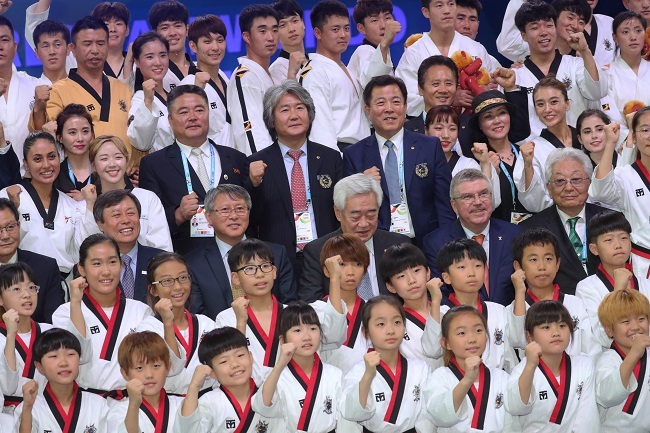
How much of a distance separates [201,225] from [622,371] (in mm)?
2750

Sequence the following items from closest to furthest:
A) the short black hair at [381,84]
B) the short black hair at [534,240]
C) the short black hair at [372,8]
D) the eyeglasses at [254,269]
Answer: the eyeglasses at [254,269] → the short black hair at [534,240] → the short black hair at [381,84] → the short black hair at [372,8]

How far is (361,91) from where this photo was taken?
29.4ft

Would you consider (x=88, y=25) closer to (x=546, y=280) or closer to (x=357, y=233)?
(x=357, y=233)

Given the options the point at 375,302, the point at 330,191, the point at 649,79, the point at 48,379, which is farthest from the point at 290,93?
the point at 649,79

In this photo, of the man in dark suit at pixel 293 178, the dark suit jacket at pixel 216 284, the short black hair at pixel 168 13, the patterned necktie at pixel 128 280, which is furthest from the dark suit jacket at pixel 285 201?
the short black hair at pixel 168 13

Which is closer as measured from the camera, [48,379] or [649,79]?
[48,379]

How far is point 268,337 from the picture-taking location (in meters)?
6.82

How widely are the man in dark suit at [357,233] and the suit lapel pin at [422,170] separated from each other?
1.42 ft

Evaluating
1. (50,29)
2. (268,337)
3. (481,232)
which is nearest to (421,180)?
(481,232)

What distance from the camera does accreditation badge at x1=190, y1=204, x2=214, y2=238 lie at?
25.0 feet

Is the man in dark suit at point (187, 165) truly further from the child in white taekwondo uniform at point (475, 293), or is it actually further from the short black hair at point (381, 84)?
the child in white taekwondo uniform at point (475, 293)

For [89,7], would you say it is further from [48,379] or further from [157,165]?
[48,379]

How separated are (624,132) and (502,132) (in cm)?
116

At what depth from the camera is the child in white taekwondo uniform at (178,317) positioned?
677 centimetres
